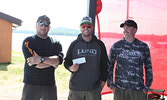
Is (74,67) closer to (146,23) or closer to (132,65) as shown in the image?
(132,65)

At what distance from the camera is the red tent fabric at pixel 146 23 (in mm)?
3434

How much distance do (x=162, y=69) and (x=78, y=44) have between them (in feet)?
6.00

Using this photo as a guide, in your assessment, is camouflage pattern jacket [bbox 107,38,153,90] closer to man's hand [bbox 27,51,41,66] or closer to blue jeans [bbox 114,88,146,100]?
blue jeans [bbox 114,88,146,100]

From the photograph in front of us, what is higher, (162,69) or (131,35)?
(131,35)

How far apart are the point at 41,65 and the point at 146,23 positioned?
83.0 inches

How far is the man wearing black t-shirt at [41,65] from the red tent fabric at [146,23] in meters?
1.18

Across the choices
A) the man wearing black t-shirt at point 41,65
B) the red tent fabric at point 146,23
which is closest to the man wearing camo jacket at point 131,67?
the red tent fabric at point 146,23

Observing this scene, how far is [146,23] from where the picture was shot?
346 cm

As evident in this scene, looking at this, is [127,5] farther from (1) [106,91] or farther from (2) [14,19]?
(2) [14,19]

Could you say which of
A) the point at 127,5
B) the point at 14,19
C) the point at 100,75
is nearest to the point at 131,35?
the point at 100,75

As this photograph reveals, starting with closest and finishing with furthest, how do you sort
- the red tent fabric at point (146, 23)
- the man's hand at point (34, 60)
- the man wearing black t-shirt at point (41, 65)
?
the man's hand at point (34, 60), the man wearing black t-shirt at point (41, 65), the red tent fabric at point (146, 23)

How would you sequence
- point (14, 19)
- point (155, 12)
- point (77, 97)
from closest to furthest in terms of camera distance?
point (77, 97), point (155, 12), point (14, 19)

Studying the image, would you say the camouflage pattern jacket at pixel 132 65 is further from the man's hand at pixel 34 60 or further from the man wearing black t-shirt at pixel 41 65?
the man's hand at pixel 34 60

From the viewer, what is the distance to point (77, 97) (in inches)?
105
